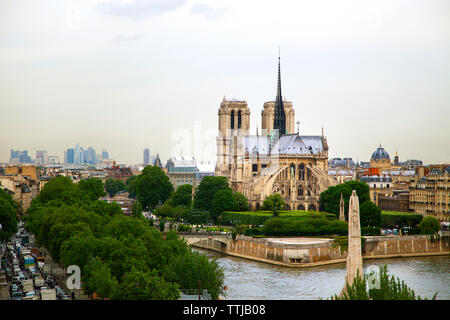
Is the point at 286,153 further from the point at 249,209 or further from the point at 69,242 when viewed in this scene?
the point at 69,242

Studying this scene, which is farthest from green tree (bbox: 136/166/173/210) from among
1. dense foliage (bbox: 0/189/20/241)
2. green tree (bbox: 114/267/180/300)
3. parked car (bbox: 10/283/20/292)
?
green tree (bbox: 114/267/180/300)

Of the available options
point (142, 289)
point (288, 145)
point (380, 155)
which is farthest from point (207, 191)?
point (380, 155)

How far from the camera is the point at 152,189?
10950 cm

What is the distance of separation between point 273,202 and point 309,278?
35077mm

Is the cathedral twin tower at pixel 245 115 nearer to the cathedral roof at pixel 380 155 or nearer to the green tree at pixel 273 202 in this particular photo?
the green tree at pixel 273 202

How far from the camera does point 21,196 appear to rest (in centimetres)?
9619

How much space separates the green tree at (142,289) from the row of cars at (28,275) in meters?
4.81

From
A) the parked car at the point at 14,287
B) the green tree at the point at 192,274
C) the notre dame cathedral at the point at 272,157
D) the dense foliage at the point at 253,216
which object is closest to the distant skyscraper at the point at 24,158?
the notre dame cathedral at the point at 272,157

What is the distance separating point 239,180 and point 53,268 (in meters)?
56.6

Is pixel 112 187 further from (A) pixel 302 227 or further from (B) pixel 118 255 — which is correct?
(B) pixel 118 255

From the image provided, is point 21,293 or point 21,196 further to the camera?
point 21,196

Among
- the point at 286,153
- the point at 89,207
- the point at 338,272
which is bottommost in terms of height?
the point at 338,272

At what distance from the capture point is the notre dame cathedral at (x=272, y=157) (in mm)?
94375
